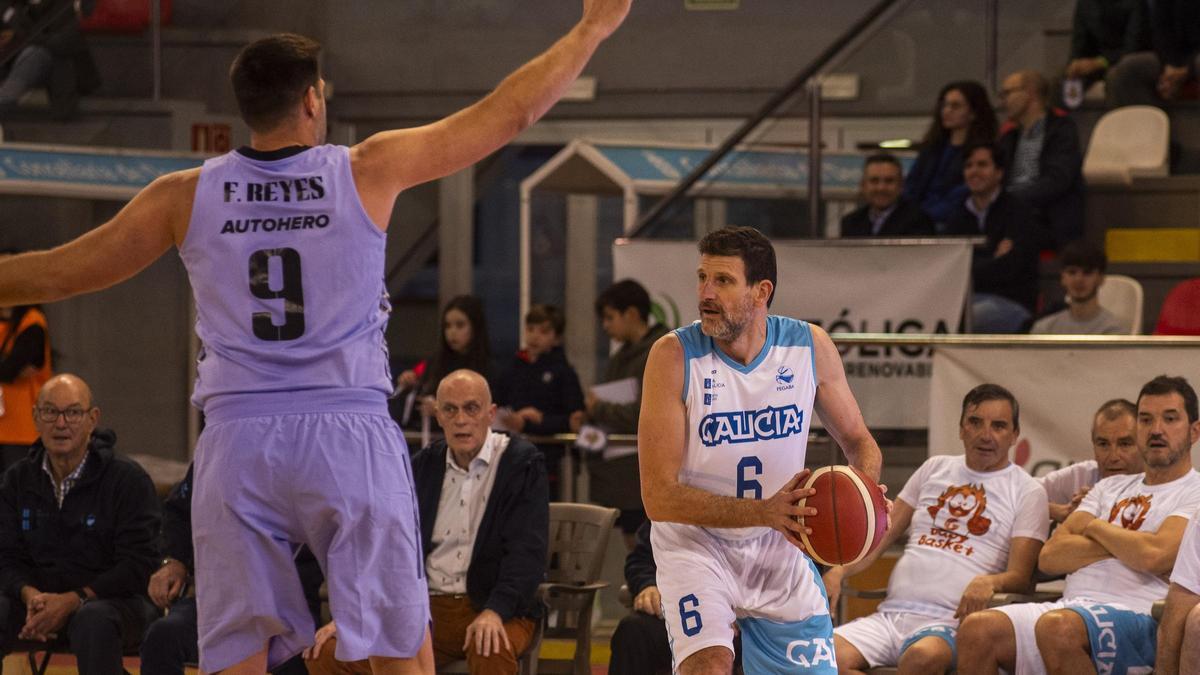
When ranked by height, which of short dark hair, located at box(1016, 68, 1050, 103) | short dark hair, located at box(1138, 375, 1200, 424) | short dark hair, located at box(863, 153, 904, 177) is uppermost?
short dark hair, located at box(1016, 68, 1050, 103)

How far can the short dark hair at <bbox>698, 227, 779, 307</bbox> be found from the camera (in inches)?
185

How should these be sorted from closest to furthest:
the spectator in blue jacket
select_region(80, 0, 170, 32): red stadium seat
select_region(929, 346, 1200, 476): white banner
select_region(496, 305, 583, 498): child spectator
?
select_region(929, 346, 1200, 476): white banner → select_region(496, 305, 583, 498): child spectator → the spectator in blue jacket → select_region(80, 0, 170, 32): red stadium seat

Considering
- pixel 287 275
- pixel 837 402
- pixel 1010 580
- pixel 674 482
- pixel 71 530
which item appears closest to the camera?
pixel 287 275

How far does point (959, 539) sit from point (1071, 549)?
0.48 metres

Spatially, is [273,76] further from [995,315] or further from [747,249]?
[995,315]

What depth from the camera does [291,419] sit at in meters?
3.44

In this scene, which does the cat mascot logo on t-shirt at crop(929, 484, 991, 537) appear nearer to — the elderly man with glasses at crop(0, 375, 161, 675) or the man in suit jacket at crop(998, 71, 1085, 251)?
the elderly man with glasses at crop(0, 375, 161, 675)

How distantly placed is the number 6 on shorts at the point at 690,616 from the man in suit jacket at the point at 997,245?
16.2ft

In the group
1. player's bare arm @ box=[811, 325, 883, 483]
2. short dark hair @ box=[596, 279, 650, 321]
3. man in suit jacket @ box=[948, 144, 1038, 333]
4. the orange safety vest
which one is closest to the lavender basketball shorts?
player's bare arm @ box=[811, 325, 883, 483]

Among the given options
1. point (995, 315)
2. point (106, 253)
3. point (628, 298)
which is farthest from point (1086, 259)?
point (106, 253)

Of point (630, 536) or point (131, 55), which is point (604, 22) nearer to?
point (630, 536)

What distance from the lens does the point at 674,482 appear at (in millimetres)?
4598

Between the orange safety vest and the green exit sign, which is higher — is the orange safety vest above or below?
below

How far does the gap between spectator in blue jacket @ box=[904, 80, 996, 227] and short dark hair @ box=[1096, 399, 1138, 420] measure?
11.4 ft
